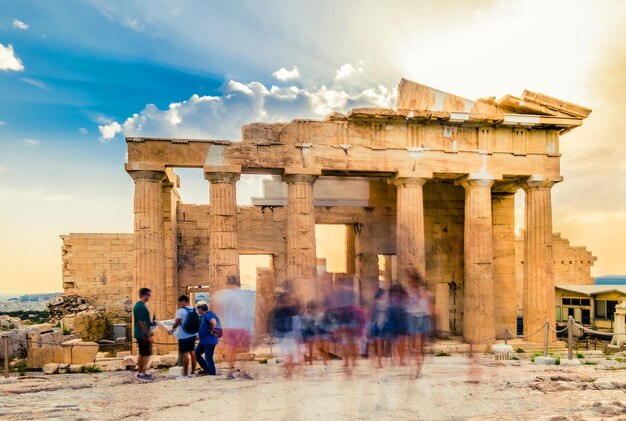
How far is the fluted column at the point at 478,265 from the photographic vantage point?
15500mm

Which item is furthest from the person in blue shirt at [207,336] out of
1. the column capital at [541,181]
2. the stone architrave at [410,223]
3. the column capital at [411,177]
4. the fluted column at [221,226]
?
the column capital at [541,181]

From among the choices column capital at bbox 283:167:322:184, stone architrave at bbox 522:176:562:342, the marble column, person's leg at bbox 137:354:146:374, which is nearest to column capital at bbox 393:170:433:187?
column capital at bbox 283:167:322:184

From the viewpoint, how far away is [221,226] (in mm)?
14055

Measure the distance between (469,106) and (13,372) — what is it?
563 inches

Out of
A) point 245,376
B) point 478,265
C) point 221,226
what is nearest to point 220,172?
point 221,226

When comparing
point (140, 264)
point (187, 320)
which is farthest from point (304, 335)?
point (140, 264)

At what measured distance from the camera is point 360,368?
11117mm

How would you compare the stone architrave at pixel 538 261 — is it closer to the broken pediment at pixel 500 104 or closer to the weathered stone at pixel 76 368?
the broken pediment at pixel 500 104

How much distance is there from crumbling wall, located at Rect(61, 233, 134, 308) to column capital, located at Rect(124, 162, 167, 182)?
1199cm

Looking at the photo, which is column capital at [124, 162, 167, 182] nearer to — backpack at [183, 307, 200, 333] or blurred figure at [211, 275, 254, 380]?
blurred figure at [211, 275, 254, 380]

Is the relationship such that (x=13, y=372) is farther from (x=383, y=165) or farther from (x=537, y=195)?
Answer: (x=537, y=195)

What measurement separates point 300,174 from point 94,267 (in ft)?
48.0

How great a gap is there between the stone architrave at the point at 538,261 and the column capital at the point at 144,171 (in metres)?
11.2

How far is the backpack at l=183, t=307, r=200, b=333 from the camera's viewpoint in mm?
9531
